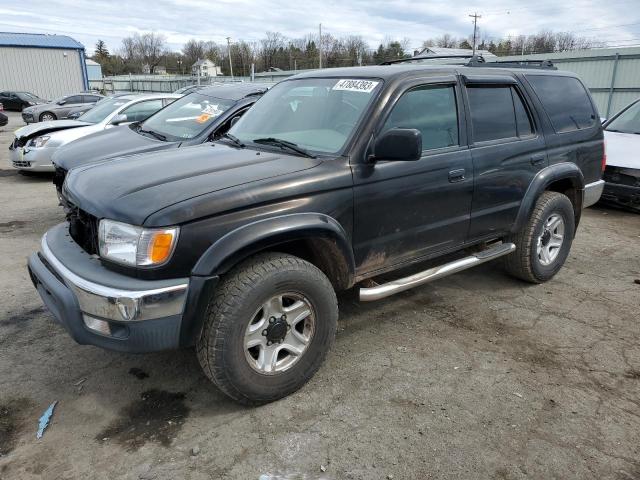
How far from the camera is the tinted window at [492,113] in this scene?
3896 mm

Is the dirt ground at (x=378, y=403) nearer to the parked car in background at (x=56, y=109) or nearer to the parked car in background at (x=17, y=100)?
the parked car in background at (x=56, y=109)

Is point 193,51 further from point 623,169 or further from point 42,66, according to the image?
point 623,169

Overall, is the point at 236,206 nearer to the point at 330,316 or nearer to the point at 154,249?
the point at 154,249

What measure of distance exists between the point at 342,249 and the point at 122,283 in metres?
1.27

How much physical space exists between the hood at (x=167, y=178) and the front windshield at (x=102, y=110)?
651 centimetres

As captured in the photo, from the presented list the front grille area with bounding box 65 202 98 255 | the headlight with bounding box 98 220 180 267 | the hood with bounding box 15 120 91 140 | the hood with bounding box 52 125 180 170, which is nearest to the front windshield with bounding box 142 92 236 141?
the hood with bounding box 52 125 180 170

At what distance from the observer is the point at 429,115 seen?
12.0 ft

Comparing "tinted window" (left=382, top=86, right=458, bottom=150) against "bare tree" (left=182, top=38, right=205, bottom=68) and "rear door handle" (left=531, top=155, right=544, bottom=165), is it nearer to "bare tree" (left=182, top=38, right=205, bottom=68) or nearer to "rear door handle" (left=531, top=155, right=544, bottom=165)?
"rear door handle" (left=531, top=155, right=544, bottom=165)

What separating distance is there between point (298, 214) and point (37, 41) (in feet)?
143

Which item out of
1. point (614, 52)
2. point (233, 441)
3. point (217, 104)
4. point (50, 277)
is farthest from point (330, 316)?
point (614, 52)

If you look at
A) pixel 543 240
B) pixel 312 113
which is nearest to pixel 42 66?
pixel 312 113

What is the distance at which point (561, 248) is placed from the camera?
4879mm

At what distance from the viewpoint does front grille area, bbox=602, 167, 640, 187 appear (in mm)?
7055

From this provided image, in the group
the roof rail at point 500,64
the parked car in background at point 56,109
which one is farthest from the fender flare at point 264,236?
the parked car in background at point 56,109
